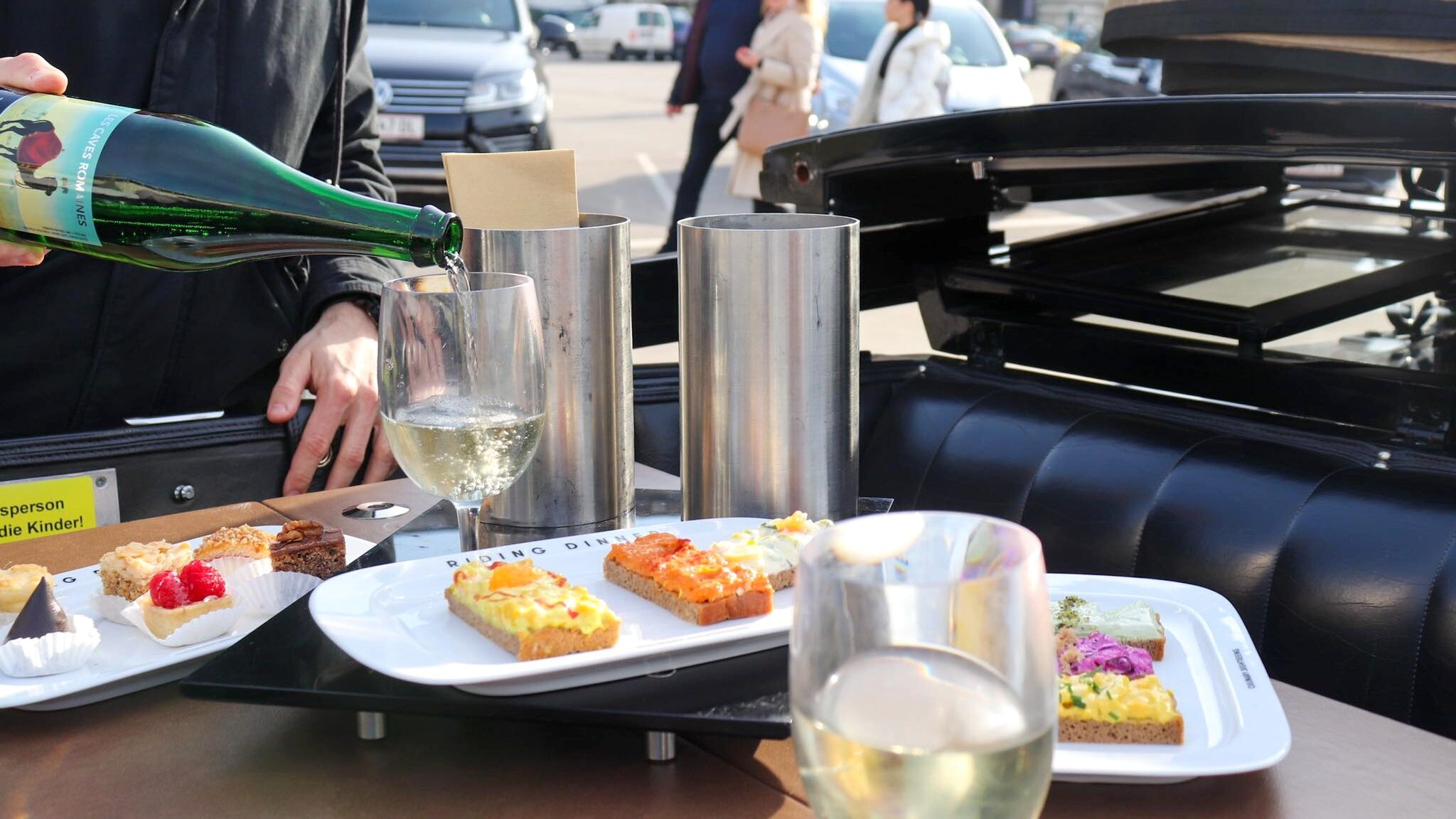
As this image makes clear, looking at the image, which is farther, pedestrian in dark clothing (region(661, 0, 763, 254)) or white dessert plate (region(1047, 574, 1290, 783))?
pedestrian in dark clothing (region(661, 0, 763, 254))

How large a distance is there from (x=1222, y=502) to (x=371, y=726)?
93 cm

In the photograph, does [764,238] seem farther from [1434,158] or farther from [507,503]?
[1434,158]

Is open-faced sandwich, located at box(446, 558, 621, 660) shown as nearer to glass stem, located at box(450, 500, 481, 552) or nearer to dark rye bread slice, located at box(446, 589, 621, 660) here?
dark rye bread slice, located at box(446, 589, 621, 660)

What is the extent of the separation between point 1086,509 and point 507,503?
0.69m

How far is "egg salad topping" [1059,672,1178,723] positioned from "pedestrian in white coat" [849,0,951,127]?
5.32 meters

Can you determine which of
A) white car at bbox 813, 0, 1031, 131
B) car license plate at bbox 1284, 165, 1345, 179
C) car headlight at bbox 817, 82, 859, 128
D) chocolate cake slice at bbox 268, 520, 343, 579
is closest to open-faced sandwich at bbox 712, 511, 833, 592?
chocolate cake slice at bbox 268, 520, 343, 579

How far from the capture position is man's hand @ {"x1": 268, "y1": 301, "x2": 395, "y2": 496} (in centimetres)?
155

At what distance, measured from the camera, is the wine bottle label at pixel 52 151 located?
1.11 metres

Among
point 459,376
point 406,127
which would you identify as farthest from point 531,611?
point 406,127

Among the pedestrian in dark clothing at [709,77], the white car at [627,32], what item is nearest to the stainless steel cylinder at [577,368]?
the pedestrian in dark clothing at [709,77]

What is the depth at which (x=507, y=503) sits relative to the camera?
117 centimetres

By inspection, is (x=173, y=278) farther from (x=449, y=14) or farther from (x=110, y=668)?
(x=449, y=14)

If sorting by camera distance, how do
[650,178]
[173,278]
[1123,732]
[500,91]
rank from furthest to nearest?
[650,178], [500,91], [173,278], [1123,732]

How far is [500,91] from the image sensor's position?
23.3 ft
